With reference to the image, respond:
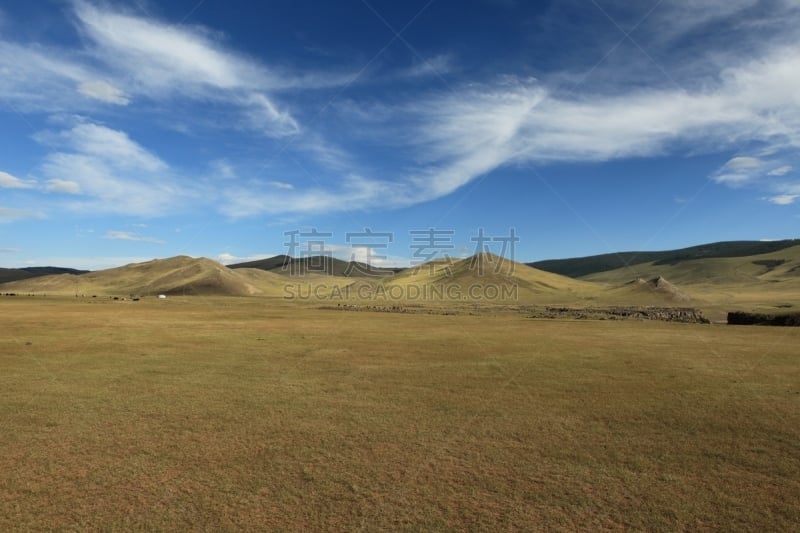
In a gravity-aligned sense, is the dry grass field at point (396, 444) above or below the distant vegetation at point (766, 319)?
below

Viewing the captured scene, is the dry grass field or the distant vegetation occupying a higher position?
the distant vegetation

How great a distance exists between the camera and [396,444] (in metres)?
12.8

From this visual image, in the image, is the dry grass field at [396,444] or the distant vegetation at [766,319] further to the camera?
the distant vegetation at [766,319]

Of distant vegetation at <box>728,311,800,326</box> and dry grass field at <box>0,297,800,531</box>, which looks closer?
dry grass field at <box>0,297,800,531</box>

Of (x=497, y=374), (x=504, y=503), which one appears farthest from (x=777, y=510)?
(x=497, y=374)

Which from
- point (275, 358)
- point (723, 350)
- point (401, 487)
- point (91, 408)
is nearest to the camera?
point (401, 487)

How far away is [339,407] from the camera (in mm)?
16375

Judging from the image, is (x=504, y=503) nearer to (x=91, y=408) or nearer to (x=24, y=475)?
(x=24, y=475)

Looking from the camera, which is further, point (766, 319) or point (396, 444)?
point (766, 319)

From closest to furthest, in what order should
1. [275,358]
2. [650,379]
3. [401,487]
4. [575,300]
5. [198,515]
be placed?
[198,515]
[401,487]
[650,379]
[275,358]
[575,300]

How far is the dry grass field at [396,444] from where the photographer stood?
361 inches

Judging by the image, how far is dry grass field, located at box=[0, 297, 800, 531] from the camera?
9180 mm

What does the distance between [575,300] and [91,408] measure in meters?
156

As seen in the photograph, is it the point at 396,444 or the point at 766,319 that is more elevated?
the point at 766,319
